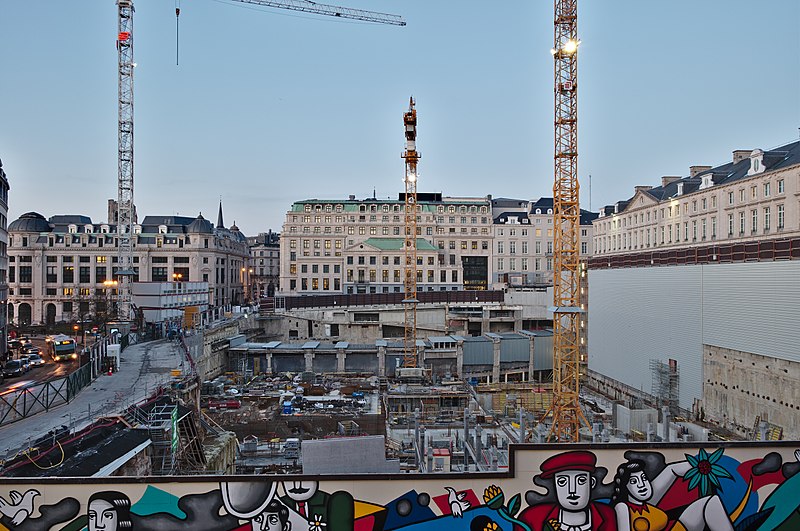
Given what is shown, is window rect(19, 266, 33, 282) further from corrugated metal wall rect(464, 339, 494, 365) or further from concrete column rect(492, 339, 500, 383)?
concrete column rect(492, 339, 500, 383)

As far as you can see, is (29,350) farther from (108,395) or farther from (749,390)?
(749,390)

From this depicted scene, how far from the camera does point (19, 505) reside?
6547 mm

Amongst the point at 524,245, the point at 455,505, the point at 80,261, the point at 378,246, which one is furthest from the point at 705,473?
the point at 80,261

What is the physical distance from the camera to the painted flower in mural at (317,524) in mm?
6703

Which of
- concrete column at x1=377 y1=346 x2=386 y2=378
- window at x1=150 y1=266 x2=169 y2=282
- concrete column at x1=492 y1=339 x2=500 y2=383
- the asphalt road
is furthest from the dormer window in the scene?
window at x1=150 y1=266 x2=169 y2=282

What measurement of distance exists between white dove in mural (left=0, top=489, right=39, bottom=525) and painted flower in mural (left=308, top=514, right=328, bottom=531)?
11.2 ft

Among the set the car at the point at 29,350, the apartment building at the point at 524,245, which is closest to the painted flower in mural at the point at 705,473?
the car at the point at 29,350

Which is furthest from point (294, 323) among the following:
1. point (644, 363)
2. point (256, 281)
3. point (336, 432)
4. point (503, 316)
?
point (256, 281)

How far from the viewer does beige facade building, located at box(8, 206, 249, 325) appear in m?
64.0

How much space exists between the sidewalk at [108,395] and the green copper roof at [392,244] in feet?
113

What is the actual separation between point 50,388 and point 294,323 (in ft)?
102

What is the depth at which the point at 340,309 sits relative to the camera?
50.7m

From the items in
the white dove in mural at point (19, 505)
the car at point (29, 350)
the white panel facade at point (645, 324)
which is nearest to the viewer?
the white dove in mural at point (19, 505)

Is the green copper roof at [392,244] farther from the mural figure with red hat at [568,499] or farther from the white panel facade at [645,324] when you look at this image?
the mural figure with red hat at [568,499]
